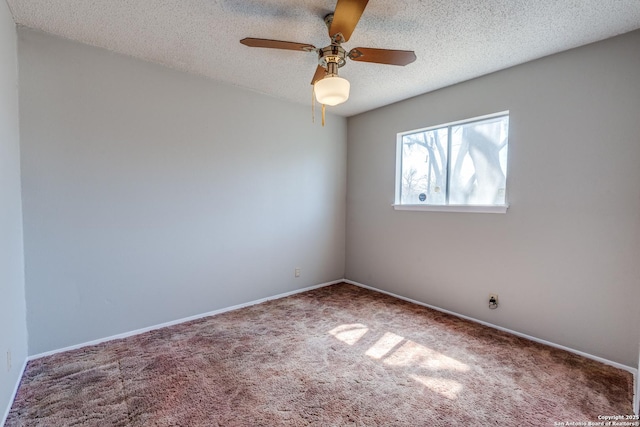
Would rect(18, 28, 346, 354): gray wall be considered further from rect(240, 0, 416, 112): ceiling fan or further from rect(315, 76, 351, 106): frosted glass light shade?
rect(315, 76, 351, 106): frosted glass light shade

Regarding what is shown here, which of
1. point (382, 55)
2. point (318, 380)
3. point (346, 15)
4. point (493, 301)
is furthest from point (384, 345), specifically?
point (346, 15)

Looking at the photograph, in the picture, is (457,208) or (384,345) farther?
→ (457,208)

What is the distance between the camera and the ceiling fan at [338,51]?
161 cm

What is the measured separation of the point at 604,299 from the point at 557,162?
1.11 meters

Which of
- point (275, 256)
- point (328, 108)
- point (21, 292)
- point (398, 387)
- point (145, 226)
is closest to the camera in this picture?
point (398, 387)

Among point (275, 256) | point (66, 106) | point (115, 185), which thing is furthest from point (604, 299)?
point (66, 106)

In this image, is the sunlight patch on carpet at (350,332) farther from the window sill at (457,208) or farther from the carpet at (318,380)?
the window sill at (457,208)

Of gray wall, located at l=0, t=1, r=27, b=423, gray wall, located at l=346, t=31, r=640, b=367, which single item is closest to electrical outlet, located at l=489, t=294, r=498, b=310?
gray wall, located at l=346, t=31, r=640, b=367

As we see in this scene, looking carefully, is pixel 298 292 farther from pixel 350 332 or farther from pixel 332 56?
pixel 332 56

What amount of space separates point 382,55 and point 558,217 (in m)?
1.95

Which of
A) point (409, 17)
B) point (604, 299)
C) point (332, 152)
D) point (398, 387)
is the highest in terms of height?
point (409, 17)

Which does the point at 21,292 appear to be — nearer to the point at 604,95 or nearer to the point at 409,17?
the point at 409,17

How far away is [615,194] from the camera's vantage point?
2137mm

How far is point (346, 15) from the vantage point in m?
1.62
